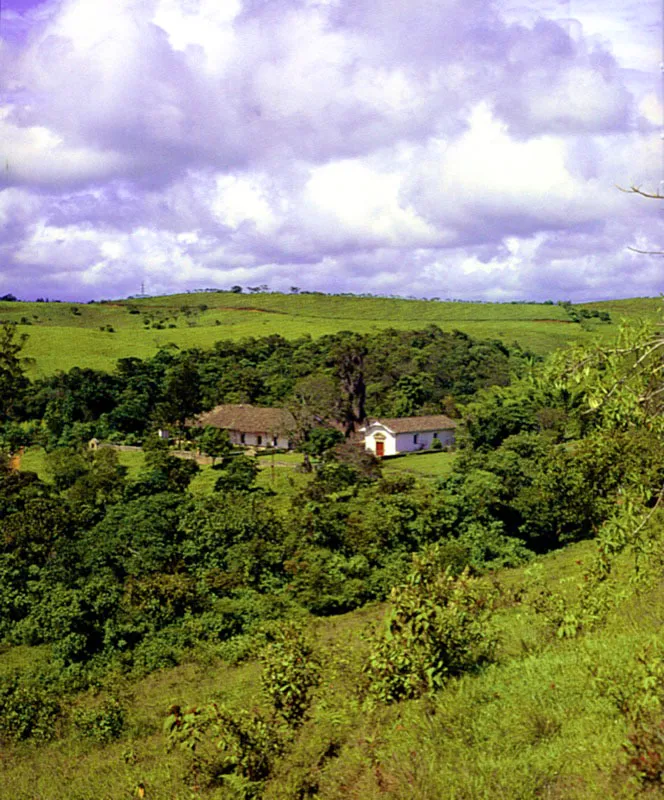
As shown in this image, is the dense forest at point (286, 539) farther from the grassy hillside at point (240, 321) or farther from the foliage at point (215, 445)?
the grassy hillside at point (240, 321)

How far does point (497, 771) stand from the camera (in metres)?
6.45

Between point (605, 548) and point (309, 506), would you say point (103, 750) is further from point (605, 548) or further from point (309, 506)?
point (309, 506)

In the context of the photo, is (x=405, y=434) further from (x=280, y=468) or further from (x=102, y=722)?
(x=102, y=722)

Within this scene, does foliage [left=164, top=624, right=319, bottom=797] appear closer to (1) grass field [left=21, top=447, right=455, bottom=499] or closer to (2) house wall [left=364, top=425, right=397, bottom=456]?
(1) grass field [left=21, top=447, right=455, bottom=499]

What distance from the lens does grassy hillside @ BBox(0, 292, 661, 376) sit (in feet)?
242

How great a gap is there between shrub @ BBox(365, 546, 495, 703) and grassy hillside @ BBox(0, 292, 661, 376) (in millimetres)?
58125

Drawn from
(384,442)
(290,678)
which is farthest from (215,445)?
(290,678)

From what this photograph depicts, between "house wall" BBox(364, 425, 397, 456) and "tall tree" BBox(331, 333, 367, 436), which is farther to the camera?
"tall tree" BBox(331, 333, 367, 436)

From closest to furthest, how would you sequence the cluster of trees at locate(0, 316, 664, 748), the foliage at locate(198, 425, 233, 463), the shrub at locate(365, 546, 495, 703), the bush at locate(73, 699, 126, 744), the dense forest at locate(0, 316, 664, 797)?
the dense forest at locate(0, 316, 664, 797) < the shrub at locate(365, 546, 495, 703) < the bush at locate(73, 699, 126, 744) < the cluster of trees at locate(0, 316, 664, 748) < the foliage at locate(198, 425, 233, 463)

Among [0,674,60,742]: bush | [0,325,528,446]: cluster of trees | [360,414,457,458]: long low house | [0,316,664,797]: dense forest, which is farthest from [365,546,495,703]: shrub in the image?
[360,414,457,458]: long low house

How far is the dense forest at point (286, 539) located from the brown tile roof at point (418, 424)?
→ 122 inches

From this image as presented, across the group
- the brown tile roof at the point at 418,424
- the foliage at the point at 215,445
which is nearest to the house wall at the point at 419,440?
the brown tile roof at the point at 418,424

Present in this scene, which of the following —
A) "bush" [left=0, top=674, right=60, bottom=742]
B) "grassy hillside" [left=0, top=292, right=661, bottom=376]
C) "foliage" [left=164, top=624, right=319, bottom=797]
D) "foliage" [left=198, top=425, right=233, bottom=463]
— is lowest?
"bush" [left=0, top=674, right=60, bottom=742]

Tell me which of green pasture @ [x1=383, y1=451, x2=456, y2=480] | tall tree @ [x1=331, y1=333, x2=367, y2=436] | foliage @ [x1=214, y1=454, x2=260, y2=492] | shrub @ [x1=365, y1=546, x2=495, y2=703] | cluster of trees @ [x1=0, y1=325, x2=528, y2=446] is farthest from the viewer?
tall tree @ [x1=331, y1=333, x2=367, y2=436]
